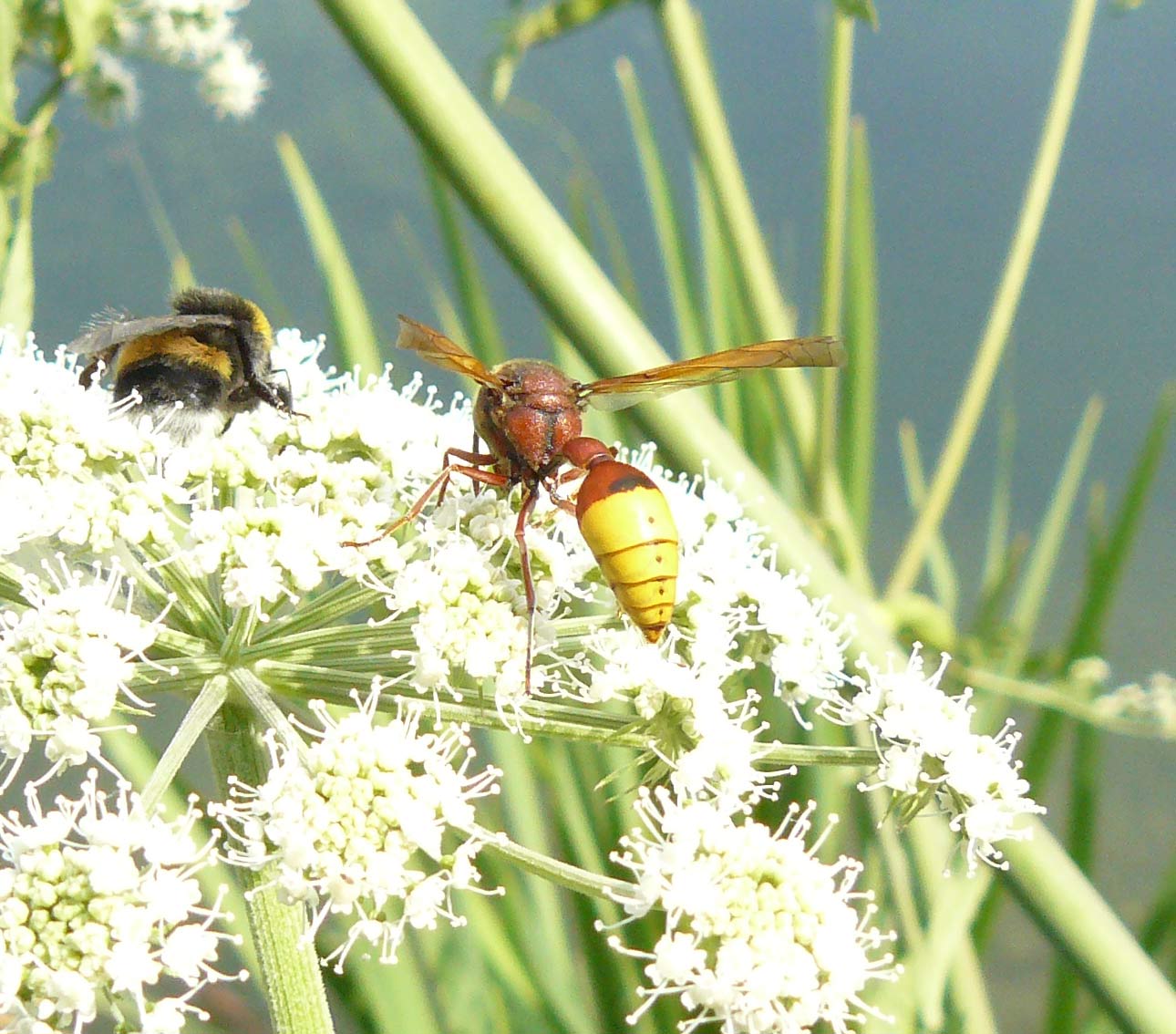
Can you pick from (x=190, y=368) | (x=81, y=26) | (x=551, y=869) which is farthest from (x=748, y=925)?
(x=81, y=26)

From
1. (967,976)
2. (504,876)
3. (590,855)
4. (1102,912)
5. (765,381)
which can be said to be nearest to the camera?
(1102,912)

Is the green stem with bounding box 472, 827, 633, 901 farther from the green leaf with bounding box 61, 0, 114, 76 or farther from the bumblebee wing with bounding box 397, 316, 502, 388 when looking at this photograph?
the green leaf with bounding box 61, 0, 114, 76

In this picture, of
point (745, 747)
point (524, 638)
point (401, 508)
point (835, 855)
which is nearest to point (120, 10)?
point (401, 508)

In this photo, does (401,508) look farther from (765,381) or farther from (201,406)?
(765,381)

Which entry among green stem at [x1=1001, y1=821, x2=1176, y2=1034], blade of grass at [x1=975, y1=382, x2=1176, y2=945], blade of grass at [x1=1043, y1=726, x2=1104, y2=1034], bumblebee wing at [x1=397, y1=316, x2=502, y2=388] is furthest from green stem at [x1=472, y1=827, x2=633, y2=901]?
blade of grass at [x1=1043, y1=726, x2=1104, y2=1034]

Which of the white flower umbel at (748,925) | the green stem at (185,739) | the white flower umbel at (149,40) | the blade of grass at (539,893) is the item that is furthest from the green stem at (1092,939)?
the white flower umbel at (149,40)

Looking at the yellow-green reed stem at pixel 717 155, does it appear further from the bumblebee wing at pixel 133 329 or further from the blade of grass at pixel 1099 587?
the blade of grass at pixel 1099 587

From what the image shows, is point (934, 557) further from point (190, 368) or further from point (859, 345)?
point (190, 368)
